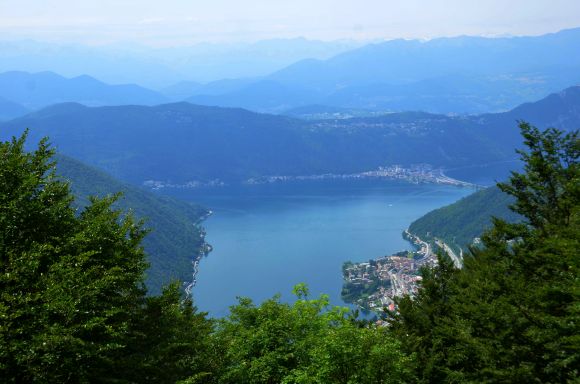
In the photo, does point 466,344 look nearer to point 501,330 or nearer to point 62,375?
point 501,330

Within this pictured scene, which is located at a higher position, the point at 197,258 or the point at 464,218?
the point at 464,218

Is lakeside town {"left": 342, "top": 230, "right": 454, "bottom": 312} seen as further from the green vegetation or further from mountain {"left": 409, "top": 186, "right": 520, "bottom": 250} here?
the green vegetation

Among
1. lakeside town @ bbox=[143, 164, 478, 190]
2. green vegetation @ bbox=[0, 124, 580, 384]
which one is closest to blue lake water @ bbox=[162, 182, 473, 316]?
lakeside town @ bbox=[143, 164, 478, 190]

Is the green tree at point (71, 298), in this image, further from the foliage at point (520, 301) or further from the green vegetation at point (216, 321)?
the foliage at point (520, 301)

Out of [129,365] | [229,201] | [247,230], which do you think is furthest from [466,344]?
[229,201]

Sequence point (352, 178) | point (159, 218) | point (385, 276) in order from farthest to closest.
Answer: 1. point (352, 178)
2. point (159, 218)
3. point (385, 276)

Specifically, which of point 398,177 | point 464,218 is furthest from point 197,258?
point 398,177

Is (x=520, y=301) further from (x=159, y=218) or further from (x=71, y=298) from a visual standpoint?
(x=159, y=218)

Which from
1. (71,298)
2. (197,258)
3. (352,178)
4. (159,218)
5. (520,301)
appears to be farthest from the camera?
(352,178)
